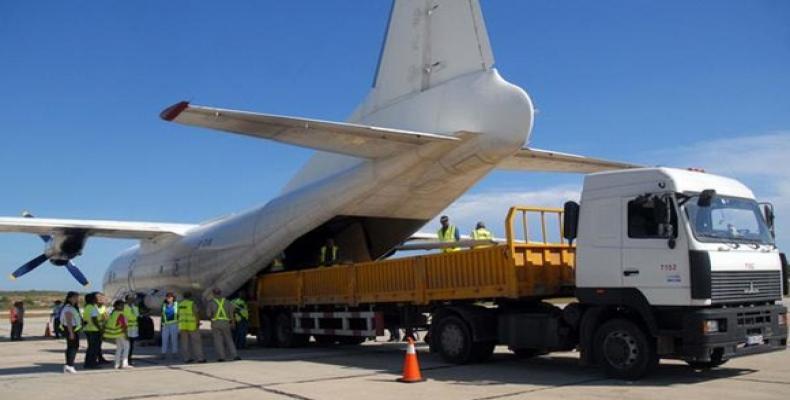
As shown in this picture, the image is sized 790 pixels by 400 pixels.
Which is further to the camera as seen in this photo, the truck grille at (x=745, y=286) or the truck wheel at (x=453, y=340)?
the truck wheel at (x=453, y=340)

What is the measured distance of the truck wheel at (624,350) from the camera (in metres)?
10.0

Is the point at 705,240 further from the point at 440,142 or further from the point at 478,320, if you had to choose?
the point at 440,142

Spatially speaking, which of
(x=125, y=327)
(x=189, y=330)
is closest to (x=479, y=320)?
(x=189, y=330)

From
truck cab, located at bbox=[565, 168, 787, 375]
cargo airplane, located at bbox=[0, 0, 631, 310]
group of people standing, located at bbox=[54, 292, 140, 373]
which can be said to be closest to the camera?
truck cab, located at bbox=[565, 168, 787, 375]

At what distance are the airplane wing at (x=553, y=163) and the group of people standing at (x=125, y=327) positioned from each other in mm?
7019

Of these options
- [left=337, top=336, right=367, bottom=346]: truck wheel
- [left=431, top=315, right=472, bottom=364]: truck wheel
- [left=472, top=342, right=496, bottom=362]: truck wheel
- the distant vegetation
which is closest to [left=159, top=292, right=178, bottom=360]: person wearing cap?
[left=337, top=336, right=367, bottom=346]: truck wheel

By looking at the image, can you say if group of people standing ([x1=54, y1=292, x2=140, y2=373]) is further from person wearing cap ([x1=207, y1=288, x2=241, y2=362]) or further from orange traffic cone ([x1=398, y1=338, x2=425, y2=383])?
orange traffic cone ([x1=398, y1=338, x2=425, y2=383])

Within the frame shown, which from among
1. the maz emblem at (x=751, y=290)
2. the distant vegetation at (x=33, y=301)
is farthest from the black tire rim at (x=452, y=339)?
the distant vegetation at (x=33, y=301)

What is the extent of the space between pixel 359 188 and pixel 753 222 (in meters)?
8.11

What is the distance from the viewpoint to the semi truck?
979 centimetres

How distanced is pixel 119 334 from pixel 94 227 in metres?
10.2

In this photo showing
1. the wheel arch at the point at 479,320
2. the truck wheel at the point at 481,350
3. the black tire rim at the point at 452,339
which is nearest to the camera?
the wheel arch at the point at 479,320

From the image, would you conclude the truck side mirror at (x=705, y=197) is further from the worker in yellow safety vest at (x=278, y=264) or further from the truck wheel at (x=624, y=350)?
the worker in yellow safety vest at (x=278, y=264)

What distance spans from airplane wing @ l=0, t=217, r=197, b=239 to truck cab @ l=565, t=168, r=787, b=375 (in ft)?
53.6
